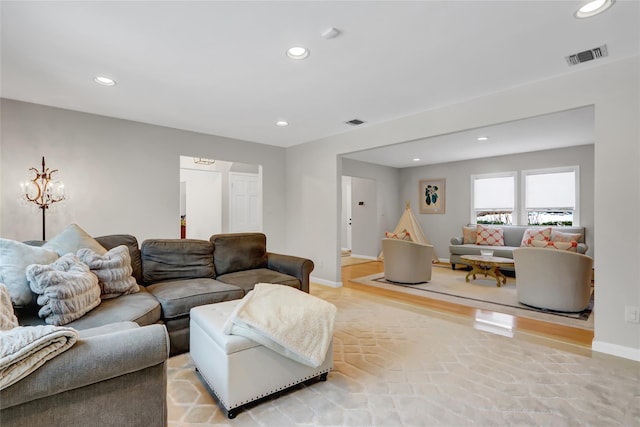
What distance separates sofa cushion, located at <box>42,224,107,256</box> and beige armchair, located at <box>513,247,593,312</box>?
447 centimetres

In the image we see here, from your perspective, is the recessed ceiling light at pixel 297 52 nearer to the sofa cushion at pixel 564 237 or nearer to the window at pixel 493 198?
the sofa cushion at pixel 564 237

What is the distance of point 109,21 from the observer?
2014 millimetres

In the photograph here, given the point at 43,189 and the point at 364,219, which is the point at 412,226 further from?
the point at 43,189

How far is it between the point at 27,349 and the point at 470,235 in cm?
696

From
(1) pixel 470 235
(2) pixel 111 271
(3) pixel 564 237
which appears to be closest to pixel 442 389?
(2) pixel 111 271

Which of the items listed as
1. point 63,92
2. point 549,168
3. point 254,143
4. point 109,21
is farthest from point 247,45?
point 549,168

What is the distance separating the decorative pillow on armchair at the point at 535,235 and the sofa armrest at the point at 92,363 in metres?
6.19

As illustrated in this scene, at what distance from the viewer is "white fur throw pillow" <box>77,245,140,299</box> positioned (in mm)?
2381

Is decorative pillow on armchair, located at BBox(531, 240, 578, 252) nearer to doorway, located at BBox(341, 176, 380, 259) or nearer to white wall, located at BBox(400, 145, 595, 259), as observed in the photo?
white wall, located at BBox(400, 145, 595, 259)

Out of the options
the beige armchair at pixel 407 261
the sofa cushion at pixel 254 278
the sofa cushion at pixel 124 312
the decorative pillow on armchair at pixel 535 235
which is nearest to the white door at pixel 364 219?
the beige armchair at pixel 407 261

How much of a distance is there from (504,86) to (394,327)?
2.59 metres

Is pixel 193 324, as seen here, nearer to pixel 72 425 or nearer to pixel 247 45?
pixel 72 425

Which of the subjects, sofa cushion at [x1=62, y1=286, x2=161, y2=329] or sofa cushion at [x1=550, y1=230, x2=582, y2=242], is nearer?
sofa cushion at [x1=62, y1=286, x2=161, y2=329]

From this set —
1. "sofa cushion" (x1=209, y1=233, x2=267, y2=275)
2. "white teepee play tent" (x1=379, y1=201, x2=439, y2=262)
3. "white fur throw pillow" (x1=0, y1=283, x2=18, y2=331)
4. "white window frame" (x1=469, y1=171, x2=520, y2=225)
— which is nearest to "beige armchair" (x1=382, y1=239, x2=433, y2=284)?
"sofa cushion" (x1=209, y1=233, x2=267, y2=275)
